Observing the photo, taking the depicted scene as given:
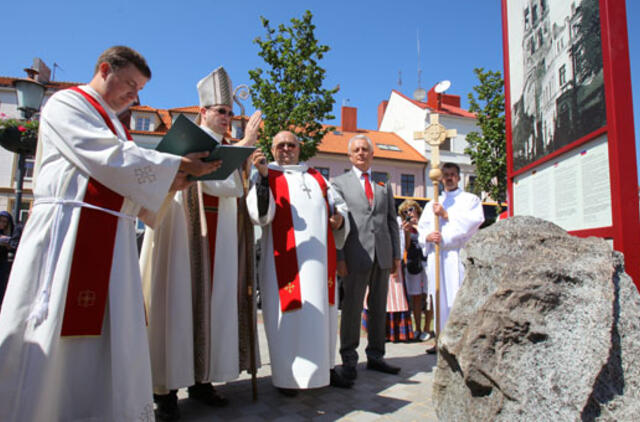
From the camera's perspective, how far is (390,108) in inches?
1444

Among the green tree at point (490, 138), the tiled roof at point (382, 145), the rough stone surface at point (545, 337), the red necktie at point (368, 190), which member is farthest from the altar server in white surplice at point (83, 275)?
the tiled roof at point (382, 145)

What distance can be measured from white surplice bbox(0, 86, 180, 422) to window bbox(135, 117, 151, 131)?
29871 millimetres

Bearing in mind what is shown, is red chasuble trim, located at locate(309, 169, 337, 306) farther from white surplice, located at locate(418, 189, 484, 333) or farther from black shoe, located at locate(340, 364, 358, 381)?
white surplice, located at locate(418, 189, 484, 333)

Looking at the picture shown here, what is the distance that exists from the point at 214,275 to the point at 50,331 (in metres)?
1.35

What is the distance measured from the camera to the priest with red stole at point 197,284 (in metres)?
2.85

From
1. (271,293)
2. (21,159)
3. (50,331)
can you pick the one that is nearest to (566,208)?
(271,293)

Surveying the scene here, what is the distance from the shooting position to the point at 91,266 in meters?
2.00

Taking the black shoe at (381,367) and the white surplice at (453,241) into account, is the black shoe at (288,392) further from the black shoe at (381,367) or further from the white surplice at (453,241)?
the white surplice at (453,241)

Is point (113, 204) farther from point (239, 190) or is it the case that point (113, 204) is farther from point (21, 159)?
point (21, 159)

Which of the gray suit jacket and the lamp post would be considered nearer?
the gray suit jacket

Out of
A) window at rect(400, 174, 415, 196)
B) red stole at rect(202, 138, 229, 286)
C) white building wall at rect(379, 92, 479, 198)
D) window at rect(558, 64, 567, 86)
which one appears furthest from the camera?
white building wall at rect(379, 92, 479, 198)

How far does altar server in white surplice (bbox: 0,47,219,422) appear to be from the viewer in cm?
181

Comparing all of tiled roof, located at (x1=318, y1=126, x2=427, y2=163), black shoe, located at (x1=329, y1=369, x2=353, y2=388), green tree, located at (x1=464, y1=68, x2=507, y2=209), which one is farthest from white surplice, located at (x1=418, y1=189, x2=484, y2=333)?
tiled roof, located at (x1=318, y1=126, x2=427, y2=163)

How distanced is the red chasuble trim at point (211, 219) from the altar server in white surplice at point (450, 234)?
8.87 ft
